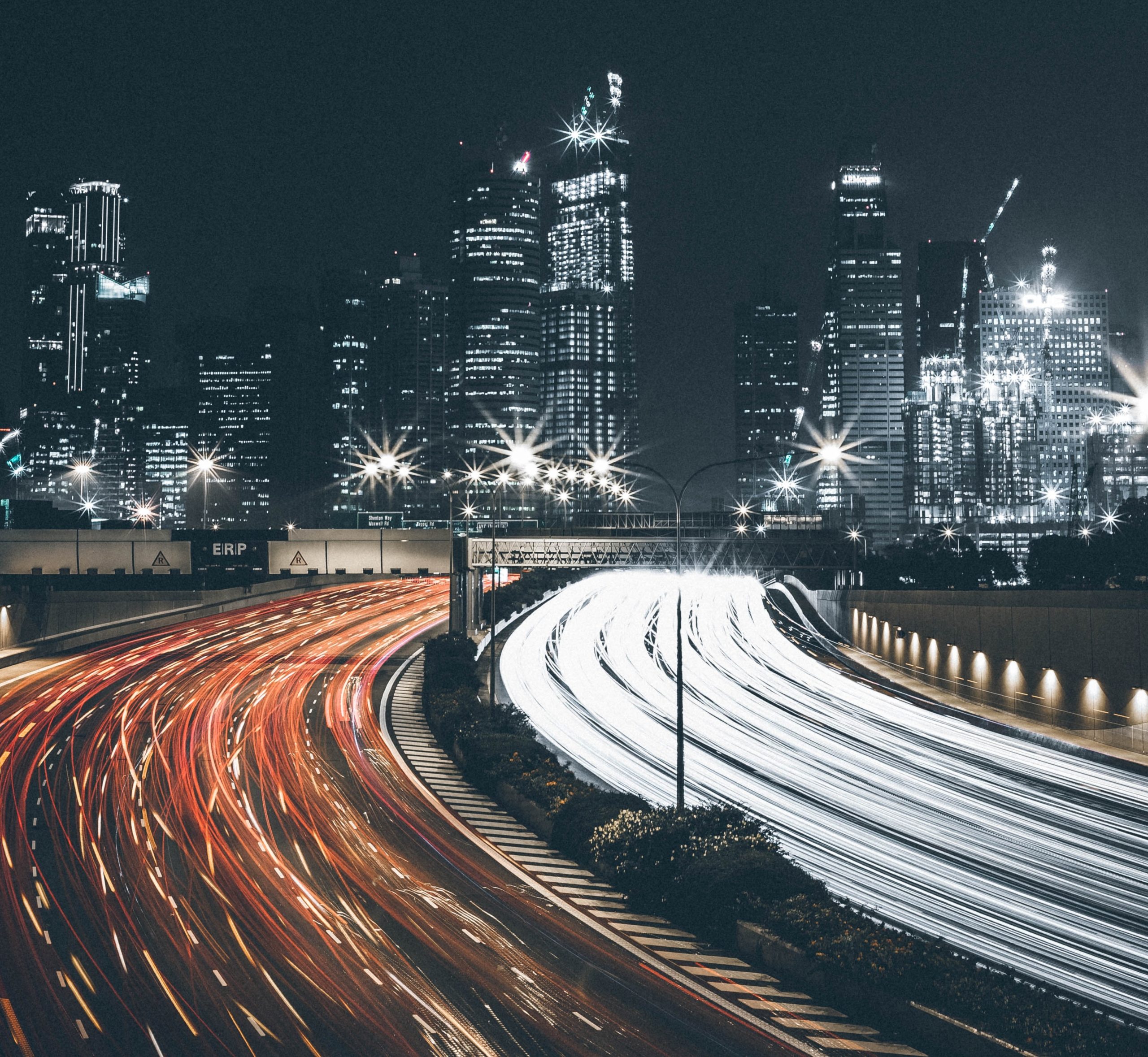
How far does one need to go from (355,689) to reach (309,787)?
18608 millimetres

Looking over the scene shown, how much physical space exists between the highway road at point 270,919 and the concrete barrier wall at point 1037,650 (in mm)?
32240

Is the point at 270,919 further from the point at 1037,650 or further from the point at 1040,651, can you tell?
the point at 1037,650

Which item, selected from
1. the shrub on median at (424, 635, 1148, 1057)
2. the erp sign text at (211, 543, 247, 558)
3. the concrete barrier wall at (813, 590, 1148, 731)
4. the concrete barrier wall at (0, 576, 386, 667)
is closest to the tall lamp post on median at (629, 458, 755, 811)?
the shrub on median at (424, 635, 1148, 1057)

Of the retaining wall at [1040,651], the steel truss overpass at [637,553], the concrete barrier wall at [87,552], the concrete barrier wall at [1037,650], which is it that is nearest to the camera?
the retaining wall at [1040,651]

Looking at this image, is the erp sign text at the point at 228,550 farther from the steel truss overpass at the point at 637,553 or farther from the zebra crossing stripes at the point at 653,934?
the zebra crossing stripes at the point at 653,934

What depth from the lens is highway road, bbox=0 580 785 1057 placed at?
56.1ft

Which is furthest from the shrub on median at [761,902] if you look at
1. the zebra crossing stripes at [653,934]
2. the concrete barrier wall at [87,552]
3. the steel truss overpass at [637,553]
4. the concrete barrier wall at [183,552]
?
the concrete barrier wall at [87,552]

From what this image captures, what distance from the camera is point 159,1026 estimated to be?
1702 cm

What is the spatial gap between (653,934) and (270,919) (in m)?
7.97

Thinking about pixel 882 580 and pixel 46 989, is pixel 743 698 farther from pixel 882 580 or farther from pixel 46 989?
pixel 882 580

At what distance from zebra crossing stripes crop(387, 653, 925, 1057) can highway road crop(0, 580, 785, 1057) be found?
79cm

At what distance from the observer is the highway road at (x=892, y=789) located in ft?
75.4

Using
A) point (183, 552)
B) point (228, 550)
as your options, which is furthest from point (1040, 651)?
point (183, 552)

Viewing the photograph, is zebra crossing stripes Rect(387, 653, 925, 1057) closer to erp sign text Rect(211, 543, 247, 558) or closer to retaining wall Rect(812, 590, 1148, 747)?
retaining wall Rect(812, 590, 1148, 747)
